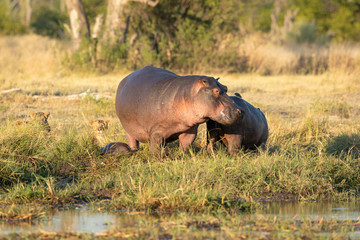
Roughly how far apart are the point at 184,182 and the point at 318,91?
7248mm

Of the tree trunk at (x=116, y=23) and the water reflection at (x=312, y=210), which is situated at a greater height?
the tree trunk at (x=116, y=23)

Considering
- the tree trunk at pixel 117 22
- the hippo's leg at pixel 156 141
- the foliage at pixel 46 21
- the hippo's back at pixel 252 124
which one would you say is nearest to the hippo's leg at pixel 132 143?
the hippo's leg at pixel 156 141

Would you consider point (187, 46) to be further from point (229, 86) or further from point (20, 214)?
point (20, 214)

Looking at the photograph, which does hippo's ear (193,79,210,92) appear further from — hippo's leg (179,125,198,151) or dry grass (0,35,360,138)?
dry grass (0,35,360,138)

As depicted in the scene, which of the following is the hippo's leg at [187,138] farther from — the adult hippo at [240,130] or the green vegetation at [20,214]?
the green vegetation at [20,214]

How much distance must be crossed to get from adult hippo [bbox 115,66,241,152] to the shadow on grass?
2.16 m

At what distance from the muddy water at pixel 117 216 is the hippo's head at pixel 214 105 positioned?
2.49 ft

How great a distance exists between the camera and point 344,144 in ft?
21.8

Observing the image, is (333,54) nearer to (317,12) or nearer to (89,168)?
(89,168)

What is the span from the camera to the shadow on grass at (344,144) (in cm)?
646

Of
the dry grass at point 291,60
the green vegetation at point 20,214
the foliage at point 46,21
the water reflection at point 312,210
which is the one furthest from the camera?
the foliage at point 46,21

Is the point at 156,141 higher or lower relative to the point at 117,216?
higher

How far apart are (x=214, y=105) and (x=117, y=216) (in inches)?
48.8

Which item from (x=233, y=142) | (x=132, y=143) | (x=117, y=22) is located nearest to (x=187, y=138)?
(x=233, y=142)
